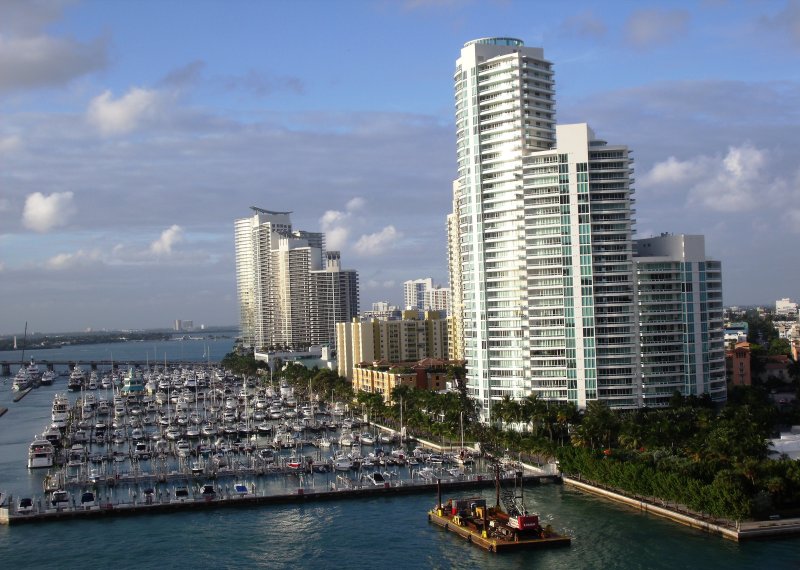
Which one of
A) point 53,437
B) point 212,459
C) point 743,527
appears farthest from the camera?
point 53,437

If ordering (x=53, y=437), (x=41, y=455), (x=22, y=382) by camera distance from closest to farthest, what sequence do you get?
(x=41, y=455) → (x=53, y=437) → (x=22, y=382)

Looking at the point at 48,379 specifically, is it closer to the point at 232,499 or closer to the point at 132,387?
the point at 132,387

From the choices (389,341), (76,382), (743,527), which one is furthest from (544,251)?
(76,382)

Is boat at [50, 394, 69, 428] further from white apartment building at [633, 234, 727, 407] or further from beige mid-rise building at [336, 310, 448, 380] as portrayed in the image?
white apartment building at [633, 234, 727, 407]

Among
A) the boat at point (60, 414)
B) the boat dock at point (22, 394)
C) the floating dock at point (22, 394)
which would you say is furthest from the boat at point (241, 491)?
the floating dock at point (22, 394)

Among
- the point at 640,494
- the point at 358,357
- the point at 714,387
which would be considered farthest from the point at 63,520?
the point at 358,357

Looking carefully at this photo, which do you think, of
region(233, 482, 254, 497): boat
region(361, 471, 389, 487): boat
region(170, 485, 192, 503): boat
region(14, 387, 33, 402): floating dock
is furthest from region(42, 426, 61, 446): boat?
region(14, 387, 33, 402): floating dock
